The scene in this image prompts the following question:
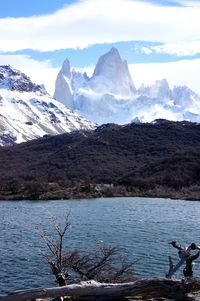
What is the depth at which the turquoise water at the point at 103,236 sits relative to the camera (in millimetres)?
32219

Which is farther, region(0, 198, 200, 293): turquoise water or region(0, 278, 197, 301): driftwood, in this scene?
region(0, 198, 200, 293): turquoise water

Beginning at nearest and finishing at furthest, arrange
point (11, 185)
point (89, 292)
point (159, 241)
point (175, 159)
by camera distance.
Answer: point (89, 292), point (159, 241), point (11, 185), point (175, 159)

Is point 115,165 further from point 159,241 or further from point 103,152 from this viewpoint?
point 159,241

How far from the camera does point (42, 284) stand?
2881cm

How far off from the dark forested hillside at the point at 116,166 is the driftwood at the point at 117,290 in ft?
276

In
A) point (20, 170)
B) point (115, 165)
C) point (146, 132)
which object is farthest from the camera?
point (146, 132)

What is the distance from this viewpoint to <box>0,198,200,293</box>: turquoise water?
3222 cm

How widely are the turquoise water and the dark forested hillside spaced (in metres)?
35.8

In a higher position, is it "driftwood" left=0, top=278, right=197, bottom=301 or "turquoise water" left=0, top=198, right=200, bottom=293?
"driftwood" left=0, top=278, right=197, bottom=301

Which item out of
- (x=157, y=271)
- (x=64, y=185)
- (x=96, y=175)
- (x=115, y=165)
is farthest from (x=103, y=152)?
(x=157, y=271)

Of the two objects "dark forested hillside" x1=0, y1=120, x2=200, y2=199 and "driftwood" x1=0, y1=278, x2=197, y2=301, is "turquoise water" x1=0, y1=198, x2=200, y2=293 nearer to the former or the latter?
"driftwood" x1=0, y1=278, x2=197, y2=301

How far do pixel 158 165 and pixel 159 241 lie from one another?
90.4 meters

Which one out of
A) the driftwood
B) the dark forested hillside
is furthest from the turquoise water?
the dark forested hillside

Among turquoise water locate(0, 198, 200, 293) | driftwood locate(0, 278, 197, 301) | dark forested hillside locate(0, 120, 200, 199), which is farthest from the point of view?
dark forested hillside locate(0, 120, 200, 199)
